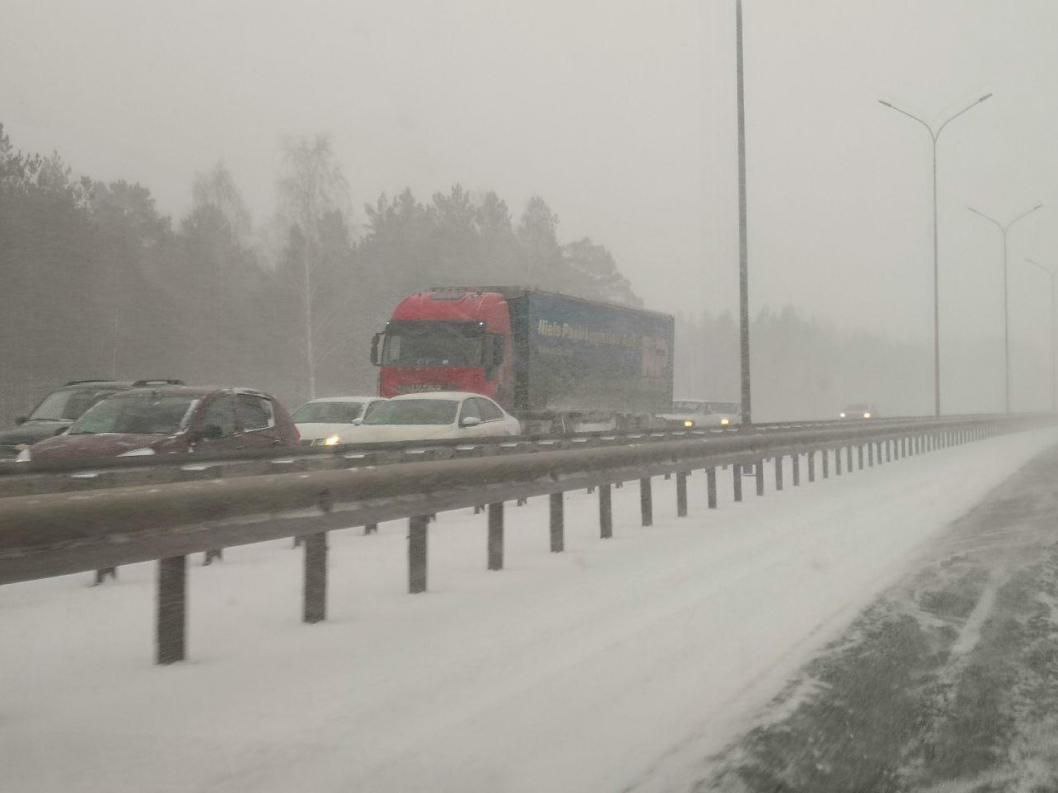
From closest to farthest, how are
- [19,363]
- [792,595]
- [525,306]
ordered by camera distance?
[792,595], [525,306], [19,363]

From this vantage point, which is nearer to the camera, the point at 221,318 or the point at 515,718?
the point at 515,718

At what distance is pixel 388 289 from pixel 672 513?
48.7m

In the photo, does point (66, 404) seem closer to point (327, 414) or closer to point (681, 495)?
point (327, 414)

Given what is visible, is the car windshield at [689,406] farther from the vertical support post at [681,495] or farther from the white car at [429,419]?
the vertical support post at [681,495]

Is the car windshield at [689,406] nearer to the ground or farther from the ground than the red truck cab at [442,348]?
nearer to the ground

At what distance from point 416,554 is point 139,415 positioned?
5317mm

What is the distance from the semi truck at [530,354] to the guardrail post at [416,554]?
646 inches

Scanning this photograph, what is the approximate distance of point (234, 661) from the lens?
238 inches

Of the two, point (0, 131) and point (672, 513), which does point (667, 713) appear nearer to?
point (672, 513)

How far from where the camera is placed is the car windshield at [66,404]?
655 inches

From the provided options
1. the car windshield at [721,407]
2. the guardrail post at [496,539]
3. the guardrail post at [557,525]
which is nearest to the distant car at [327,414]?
the guardrail post at [557,525]

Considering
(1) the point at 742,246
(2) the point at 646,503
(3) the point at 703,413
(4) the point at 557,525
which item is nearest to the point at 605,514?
(4) the point at 557,525

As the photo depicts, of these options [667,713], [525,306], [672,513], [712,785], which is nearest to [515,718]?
[667,713]

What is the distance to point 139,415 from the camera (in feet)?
41.2
